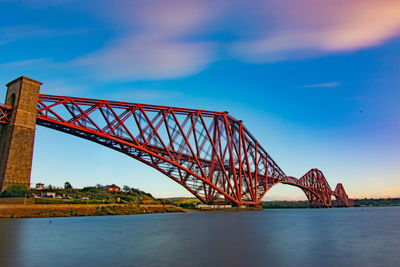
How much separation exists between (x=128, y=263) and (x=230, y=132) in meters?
64.7

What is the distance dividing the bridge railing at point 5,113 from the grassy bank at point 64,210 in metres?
11.9

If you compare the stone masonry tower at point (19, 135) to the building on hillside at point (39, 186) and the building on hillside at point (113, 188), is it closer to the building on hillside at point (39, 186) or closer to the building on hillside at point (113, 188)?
the building on hillside at point (39, 186)

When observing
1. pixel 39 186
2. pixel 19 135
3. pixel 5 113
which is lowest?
pixel 39 186

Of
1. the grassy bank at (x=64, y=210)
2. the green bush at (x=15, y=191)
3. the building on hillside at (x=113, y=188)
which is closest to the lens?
the grassy bank at (x=64, y=210)

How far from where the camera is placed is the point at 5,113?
42.3m

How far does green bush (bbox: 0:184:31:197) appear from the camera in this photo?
38.2m

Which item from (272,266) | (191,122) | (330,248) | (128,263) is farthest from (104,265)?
(191,122)

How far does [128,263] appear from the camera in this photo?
39.2 feet

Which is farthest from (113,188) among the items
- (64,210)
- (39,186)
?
(64,210)

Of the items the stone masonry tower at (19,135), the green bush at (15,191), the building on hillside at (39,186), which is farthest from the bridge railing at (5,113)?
the building on hillside at (39,186)

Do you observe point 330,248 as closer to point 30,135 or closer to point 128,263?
point 128,263

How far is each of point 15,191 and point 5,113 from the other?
36.2 ft

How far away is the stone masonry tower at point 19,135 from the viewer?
40500mm

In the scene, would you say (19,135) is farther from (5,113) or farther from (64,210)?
(64,210)
